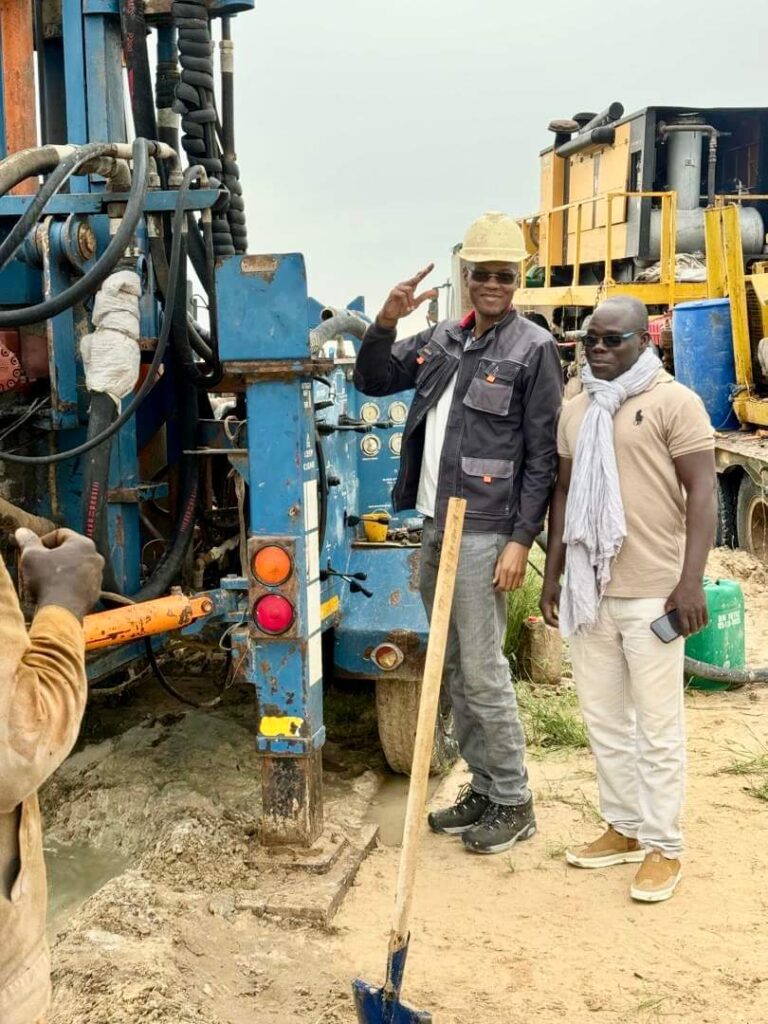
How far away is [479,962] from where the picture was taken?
322cm

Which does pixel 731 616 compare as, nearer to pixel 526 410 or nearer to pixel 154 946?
pixel 526 410

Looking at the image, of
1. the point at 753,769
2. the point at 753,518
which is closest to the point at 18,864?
the point at 753,769

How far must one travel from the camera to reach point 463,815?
13.3 ft

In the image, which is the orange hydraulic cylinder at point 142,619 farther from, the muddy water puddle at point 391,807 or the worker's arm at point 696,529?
the worker's arm at point 696,529

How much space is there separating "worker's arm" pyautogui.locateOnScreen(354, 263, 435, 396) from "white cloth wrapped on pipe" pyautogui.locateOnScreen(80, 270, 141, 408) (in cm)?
75

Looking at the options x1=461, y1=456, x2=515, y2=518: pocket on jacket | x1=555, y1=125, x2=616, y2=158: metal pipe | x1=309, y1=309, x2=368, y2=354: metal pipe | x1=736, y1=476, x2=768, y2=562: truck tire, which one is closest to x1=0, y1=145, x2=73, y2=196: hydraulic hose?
x1=309, y1=309, x2=368, y2=354: metal pipe

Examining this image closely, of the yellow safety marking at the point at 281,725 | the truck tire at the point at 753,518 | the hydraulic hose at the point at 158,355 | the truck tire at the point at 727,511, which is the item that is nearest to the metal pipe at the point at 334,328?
the hydraulic hose at the point at 158,355

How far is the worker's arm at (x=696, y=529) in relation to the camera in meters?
3.42

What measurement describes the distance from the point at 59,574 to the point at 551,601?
2221 mm

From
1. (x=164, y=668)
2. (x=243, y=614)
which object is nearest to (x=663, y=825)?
(x=243, y=614)

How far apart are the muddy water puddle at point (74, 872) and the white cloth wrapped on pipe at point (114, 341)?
5.01 ft

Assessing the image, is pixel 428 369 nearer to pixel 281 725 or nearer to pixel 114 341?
pixel 114 341

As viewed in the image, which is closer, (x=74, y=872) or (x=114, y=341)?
(x=114, y=341)

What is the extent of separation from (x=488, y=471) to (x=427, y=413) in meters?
0.30
